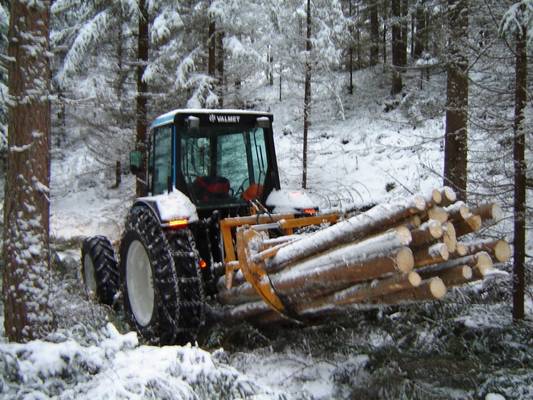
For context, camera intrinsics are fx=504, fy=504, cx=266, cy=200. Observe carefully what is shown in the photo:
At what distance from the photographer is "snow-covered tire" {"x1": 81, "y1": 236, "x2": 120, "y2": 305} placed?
22.5ft

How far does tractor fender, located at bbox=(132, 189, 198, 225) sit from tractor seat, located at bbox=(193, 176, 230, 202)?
41cm

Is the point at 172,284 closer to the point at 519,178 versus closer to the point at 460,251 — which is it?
the point at 460,251

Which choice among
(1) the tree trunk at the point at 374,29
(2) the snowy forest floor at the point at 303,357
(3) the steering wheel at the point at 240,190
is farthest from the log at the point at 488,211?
(1) the tree trunk at the point at 374,29

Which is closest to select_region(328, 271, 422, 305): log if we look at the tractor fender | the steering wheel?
the tractor fender

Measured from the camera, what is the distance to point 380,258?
3.30 metres

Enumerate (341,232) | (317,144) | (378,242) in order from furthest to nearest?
1. (317,144)
2. (341,232)
3. (378,242)

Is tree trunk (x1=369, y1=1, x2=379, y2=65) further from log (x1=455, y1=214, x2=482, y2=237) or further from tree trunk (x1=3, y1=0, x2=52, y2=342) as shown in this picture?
log (x1=455, y1=214, x2=482, y2=237)

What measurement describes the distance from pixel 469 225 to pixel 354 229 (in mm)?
827

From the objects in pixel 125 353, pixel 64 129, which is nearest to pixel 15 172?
pixel 125 353

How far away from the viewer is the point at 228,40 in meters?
14.8

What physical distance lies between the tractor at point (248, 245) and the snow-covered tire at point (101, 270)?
16 mm

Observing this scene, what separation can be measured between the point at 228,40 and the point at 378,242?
41.2 ft

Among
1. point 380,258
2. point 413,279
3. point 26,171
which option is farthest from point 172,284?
point 413,279

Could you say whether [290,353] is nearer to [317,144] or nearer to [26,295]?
[26,295]
